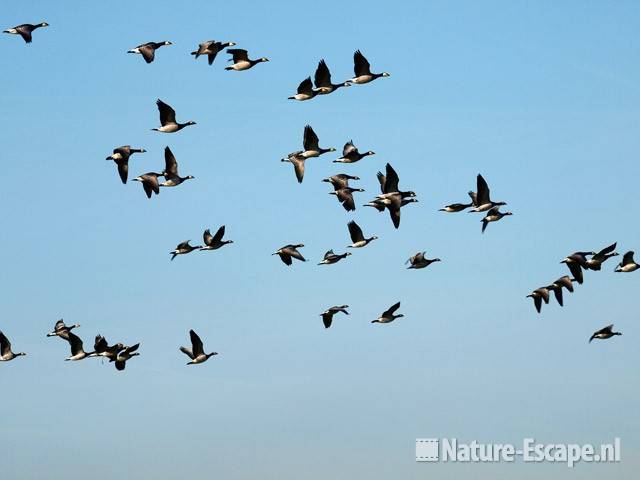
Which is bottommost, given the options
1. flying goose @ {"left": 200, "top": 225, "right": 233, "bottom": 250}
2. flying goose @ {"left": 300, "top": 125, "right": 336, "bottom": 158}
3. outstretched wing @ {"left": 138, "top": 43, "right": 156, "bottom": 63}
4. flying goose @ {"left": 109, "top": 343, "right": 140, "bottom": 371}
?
flying goose @ {"left": 109, "top": 343, "right": 140, "bottom": 371}

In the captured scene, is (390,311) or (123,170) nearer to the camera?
(123,170)

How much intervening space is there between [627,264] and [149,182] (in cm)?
2448

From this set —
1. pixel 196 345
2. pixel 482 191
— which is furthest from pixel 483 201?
pixel 196 345

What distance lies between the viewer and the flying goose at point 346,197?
69812mm

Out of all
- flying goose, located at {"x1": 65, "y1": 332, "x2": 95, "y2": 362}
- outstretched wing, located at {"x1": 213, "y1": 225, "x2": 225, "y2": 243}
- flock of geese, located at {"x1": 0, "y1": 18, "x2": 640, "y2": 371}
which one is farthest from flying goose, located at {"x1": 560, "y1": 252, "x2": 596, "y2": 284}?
flying goose, located at {"x1": 65, "y1": 332, "x2": 95, "y2": 362}

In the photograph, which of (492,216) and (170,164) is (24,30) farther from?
(492,216)

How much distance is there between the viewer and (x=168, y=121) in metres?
67.9

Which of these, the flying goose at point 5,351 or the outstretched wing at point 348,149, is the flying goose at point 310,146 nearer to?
the outstretched wing at point 348,149

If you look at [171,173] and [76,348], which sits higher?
[171,173]

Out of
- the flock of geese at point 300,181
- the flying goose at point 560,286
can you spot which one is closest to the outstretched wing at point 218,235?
the flock of geese at point 300,181

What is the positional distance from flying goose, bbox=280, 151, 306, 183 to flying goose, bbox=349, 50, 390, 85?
4.61m

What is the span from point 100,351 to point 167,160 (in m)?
10.1

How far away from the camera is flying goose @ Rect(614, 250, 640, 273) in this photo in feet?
228

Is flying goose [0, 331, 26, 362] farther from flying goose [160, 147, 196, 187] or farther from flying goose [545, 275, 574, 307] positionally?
flying goose [545, 275, 574, 307]
